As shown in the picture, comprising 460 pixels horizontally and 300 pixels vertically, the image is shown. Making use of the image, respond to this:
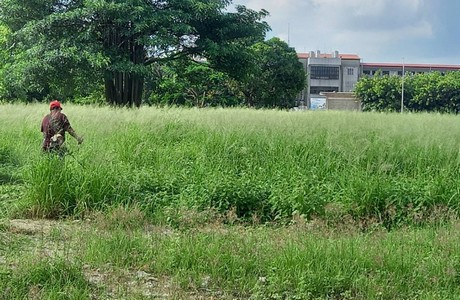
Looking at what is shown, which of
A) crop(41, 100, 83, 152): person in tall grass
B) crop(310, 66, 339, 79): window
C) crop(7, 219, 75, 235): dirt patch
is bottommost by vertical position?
crop(7, 219, 75, 235): dirt patch

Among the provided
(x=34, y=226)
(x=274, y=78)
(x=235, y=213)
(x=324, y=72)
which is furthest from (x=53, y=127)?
(x=324, y=72)

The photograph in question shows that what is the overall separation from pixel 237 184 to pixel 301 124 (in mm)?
5016

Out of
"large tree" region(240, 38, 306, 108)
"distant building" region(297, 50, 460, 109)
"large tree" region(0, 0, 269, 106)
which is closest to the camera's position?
"large tree" region(0, 0, 269, 106)

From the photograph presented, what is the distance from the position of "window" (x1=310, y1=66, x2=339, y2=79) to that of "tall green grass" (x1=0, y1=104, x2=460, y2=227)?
78.1 metres

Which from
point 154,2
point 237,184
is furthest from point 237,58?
point 237,184

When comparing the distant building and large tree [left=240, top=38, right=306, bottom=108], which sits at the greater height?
the distant building

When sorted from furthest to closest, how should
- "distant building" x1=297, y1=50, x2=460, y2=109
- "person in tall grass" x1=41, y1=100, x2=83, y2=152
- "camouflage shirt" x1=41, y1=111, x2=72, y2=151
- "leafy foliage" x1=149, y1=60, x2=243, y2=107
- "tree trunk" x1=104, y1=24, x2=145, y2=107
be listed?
"distant building" x1=297, y1=50, x2=460, y2=109 < "leafy foliage" x1=149, y1=60, x2=243, y2=107 < "tree trunk" x1=104, y1=24, x2=145, y2=107 < "camouflage shirt" x1=41, y1=111, x2=72, y2=151 < "person in tall grass" x1=41, y1=100, x2=83, y2=152

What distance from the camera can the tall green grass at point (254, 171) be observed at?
5.75 metres

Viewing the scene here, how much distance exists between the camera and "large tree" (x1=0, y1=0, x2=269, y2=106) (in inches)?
691

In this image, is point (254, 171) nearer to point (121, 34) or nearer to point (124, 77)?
point (121, 34)

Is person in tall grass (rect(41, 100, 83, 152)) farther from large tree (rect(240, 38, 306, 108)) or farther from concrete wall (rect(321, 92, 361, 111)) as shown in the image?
concrete wall (rect(321, 92, 361, 111))

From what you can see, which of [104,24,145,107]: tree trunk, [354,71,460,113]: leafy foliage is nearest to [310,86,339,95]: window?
[354,71,460,113]: leafy foliage

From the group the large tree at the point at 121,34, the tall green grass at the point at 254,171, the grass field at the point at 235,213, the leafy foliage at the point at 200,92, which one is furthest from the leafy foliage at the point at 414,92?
the grass field at the point at 235,213

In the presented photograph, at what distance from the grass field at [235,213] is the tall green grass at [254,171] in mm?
25
